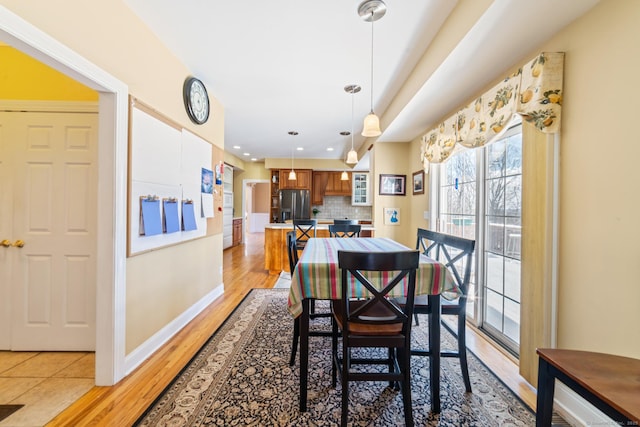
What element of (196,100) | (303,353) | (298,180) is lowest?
(303,353)

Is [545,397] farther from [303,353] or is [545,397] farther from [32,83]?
[32,83]

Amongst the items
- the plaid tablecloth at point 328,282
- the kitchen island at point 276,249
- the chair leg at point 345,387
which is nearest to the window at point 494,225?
the plaid tablecloth at point 328,282

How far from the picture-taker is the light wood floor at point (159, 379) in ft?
4.83

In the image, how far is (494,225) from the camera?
7.76ft

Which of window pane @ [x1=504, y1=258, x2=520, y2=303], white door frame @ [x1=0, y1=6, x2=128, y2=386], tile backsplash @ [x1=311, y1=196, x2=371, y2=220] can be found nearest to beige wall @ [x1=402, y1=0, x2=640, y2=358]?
window pane @ [x1=504, y1=258, x2=520, y2=303]

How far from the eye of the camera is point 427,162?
3322mm

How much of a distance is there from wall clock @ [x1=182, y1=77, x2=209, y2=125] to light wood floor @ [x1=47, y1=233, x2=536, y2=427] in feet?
7.02

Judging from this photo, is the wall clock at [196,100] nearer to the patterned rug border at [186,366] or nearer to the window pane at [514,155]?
the patterned rug border at [186,366]

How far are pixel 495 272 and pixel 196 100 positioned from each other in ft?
11.3

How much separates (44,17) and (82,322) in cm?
208

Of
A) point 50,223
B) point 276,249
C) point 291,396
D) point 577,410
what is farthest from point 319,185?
point 577,410

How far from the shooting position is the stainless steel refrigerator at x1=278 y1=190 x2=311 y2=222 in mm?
7086

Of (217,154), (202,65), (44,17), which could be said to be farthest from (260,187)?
(44,17)

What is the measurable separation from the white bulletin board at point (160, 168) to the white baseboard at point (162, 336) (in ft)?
2.46
